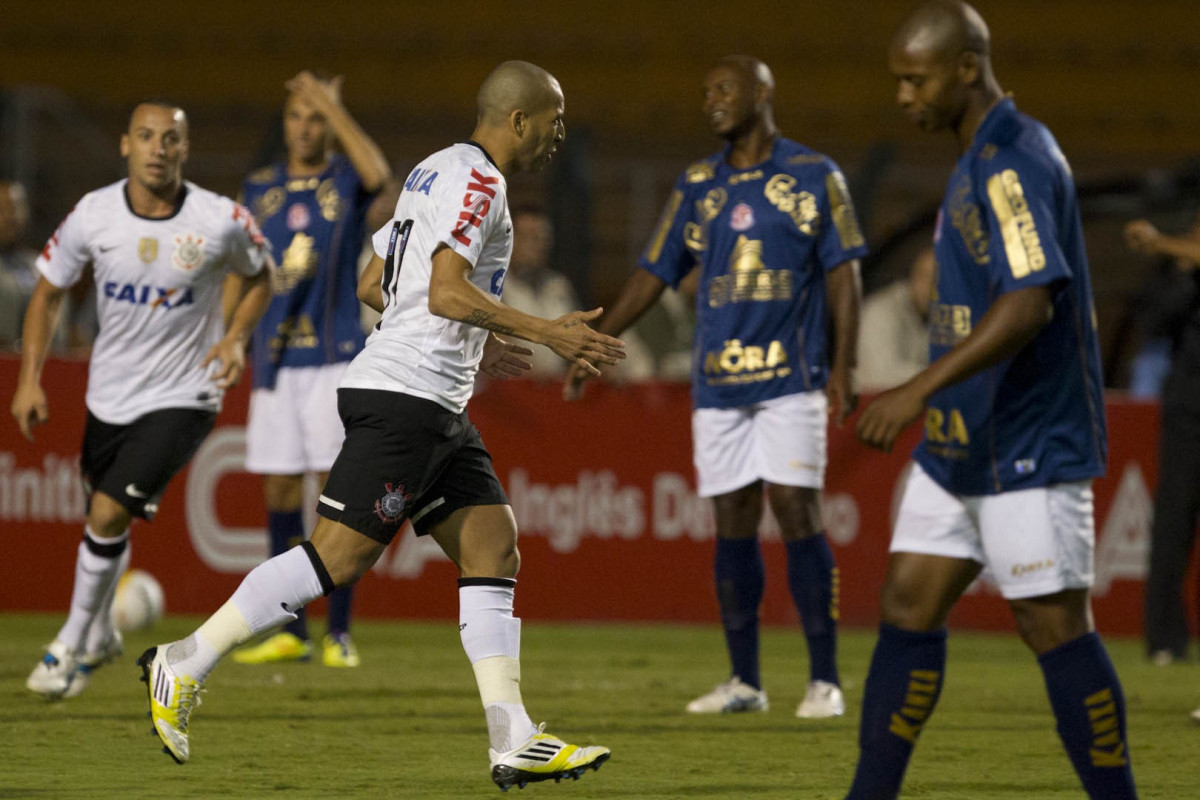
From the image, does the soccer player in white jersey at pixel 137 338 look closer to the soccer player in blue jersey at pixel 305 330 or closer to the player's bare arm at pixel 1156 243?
the soccer player in blue jersey at pixel 305 330

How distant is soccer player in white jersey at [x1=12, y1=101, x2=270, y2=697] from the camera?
6.75 meters

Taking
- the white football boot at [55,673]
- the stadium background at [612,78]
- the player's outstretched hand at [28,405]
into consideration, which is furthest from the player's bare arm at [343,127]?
the stadium background at [612,78]

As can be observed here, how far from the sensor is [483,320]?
15.0 ft

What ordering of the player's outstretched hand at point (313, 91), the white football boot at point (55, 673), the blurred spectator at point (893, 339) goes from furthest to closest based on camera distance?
the blurred spectator at point (893, 339), the player's outstretched hand at point (313, 91), the white football boot at point (55, 673)

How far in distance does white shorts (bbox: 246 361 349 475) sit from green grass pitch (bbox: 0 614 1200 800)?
102 cm

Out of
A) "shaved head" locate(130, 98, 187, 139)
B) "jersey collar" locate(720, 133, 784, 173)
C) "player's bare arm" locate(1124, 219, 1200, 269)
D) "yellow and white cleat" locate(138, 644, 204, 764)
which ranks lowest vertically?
"yellow and white cleat" locate(138, 644, 204, 764)

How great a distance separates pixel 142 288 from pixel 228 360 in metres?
0.52

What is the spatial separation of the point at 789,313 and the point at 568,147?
16.7 ft

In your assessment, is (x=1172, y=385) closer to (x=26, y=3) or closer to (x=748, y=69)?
(x=748, y=69)

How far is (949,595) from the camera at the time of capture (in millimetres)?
4172

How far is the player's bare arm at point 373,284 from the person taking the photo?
203 inches

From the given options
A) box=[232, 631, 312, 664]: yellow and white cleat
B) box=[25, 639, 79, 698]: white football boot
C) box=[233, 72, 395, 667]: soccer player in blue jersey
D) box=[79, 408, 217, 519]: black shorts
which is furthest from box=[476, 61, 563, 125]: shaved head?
box=[232, 631, 312, 664]: yellow and white cleat

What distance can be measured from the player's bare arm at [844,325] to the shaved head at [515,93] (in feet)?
7.54

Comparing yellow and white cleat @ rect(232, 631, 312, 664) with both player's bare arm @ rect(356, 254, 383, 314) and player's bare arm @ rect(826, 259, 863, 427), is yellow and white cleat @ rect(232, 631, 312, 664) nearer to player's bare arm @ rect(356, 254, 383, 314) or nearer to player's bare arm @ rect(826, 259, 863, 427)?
player's bare arm @ rect(826, 259, 863, 427)
